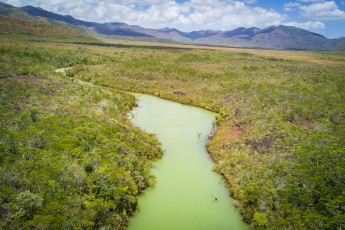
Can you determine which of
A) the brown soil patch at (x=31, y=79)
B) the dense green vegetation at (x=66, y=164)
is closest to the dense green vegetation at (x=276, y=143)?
the dense green vegetation at (x=66, y=164)

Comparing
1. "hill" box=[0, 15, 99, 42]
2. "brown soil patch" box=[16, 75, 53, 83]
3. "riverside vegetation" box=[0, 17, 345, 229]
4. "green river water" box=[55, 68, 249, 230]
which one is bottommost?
"green river water" box=[55, 68, 249, 230]

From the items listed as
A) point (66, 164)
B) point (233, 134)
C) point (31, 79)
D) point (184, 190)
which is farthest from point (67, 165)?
point (31, 79)

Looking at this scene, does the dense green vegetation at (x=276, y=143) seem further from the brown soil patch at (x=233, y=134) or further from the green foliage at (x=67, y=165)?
the green foliage at (x=67, y=165)

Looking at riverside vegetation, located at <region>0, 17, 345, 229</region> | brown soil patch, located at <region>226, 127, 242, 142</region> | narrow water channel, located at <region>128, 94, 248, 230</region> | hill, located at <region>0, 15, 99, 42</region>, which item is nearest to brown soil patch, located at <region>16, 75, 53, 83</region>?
riverside vegetation, located at <region>0, 17, 345, 229</region>

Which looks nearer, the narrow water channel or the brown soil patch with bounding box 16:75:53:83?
the narrow water channel

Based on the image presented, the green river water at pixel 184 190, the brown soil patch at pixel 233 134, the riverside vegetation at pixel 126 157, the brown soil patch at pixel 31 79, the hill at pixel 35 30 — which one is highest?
the hill at pixel 35 30

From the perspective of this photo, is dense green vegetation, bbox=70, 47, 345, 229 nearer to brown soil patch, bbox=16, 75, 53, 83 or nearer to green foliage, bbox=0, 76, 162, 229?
green foliage, bbox=0, 76, 162, 229

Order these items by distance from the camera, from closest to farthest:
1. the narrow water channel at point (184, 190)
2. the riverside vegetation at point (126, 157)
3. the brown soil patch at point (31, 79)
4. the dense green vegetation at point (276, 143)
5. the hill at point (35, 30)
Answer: the riverside vegetation at point (126, 157)
the dense green vegetation at point (276, 143)
the narrow water channel at point (184, 190)
the brown soil patch at point (31, 79)
the hill at point (35, 30)

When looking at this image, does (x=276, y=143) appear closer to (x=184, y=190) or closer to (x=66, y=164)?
(x=184, y=190)

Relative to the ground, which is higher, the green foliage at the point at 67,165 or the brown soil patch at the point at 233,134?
the green foliage at the point at 67,165
